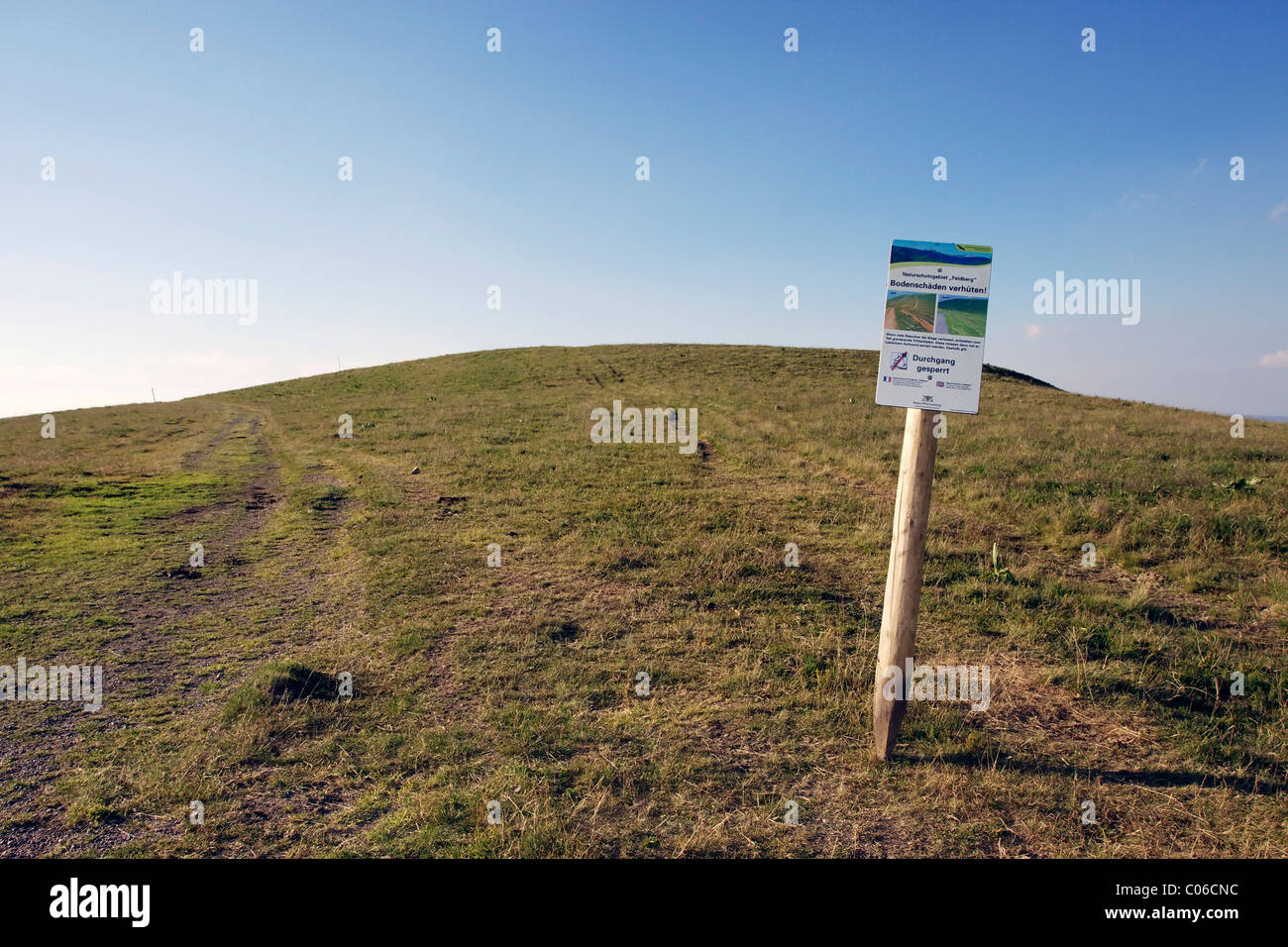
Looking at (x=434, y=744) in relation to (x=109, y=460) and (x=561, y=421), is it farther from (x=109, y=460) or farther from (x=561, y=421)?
(x=109, y=460)

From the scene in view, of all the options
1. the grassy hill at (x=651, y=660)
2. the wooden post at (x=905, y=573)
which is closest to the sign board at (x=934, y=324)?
the wooden post at (x=905, y=573)

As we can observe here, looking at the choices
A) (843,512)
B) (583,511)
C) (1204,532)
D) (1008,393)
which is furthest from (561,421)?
(1008,393)

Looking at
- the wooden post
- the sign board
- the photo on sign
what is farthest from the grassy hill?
the photo on sign

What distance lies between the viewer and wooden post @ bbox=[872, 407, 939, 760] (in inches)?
215

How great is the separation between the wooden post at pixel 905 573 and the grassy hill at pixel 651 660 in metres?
0.41

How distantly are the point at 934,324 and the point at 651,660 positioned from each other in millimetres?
4580

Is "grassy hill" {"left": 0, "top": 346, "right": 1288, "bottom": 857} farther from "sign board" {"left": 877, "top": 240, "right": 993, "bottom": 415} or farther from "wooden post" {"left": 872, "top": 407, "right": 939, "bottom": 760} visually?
"sign board" {"left": 877, "top": 240, "right": 993, "bottom": 415}

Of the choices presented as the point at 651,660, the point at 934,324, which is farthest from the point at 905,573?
the point at 651,660

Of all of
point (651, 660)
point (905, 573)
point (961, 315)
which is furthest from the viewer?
point (651, 660)

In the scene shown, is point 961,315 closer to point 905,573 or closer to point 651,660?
point 905,573

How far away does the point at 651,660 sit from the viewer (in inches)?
291

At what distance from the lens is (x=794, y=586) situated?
31.0 feet

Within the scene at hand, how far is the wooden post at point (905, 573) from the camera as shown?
547 centimetres
